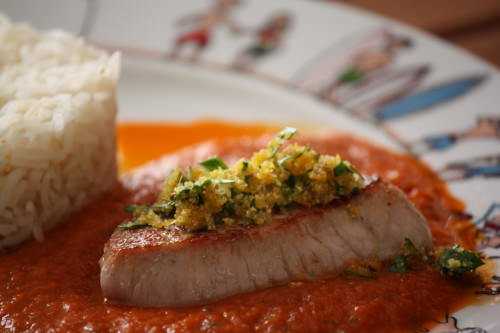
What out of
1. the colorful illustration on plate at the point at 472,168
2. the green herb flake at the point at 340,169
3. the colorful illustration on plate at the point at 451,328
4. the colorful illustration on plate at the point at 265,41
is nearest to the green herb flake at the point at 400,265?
the colorful illustration on plate at the point at 451,328

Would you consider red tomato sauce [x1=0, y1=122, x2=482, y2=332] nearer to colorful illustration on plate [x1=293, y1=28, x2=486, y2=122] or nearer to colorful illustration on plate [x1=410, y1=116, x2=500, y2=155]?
colorful illustration on plate [x1=410, y1=116, x2=500, y2=155]

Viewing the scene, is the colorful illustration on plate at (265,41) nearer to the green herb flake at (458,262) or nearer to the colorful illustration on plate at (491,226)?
the colorful illustration on plate at (491,226)

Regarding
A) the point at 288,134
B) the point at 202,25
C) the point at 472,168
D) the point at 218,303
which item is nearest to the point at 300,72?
the point at 202,25

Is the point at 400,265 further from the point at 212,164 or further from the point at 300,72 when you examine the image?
the point at 300,72

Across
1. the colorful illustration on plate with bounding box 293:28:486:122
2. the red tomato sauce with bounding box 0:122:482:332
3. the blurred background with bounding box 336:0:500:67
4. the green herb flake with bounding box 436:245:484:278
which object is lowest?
the red tomato sauce with bounding box 0:122:482:332

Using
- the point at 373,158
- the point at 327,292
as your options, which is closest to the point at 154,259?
the point at 327,292

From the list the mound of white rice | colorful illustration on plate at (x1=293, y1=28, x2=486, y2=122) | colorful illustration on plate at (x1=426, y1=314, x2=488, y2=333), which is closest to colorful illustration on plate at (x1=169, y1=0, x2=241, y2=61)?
colorful illustration on plate at (x1=293, y1=28, x2=486, y2=122)
